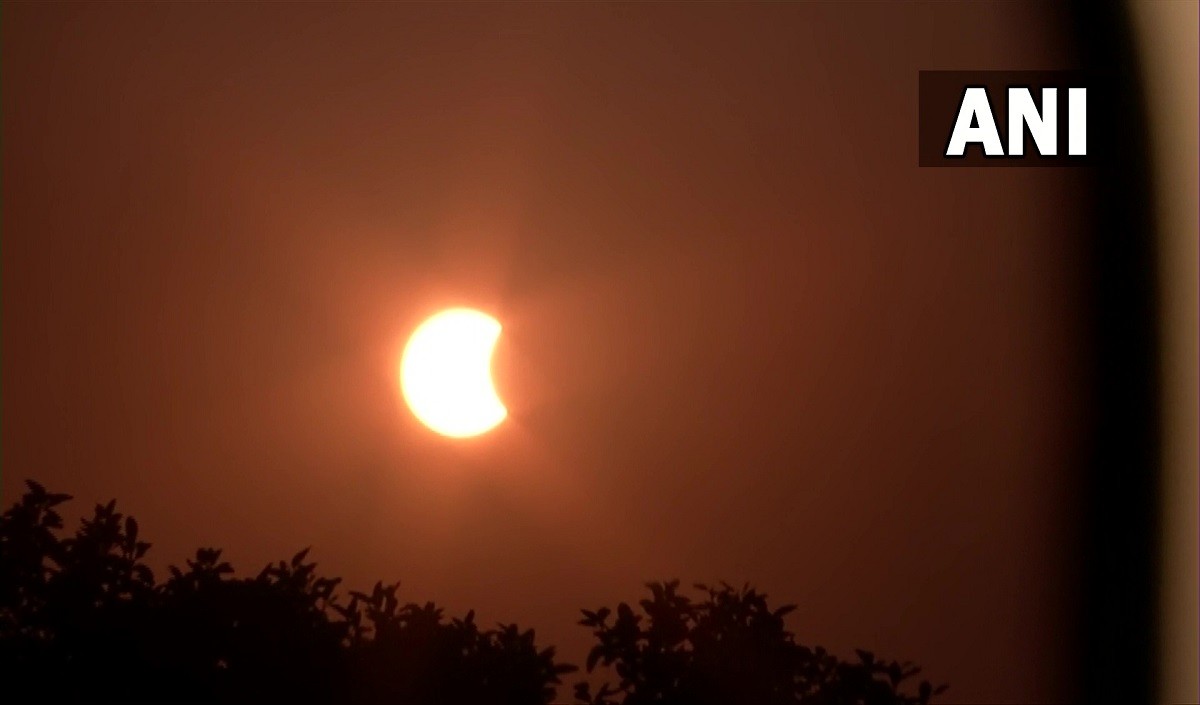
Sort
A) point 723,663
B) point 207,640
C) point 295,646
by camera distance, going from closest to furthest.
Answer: point 207,640 < point 295,646 < point 723,663

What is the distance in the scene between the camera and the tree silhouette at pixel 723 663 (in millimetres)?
4602

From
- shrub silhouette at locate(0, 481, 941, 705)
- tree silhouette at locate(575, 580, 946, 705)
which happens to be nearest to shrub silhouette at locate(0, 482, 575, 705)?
shrub silhouette at locate(0, 481, 941, 705)

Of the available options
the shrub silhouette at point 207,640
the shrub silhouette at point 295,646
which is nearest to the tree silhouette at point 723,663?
the shrub silhouette at point 295,646

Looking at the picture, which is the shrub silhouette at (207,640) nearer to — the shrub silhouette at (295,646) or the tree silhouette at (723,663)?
the shrub silhouette at (295,646)

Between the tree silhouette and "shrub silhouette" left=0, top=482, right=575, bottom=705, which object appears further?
the tree silhouette

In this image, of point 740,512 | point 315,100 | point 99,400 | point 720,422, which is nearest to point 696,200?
point 720,422

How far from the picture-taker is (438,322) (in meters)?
8.00

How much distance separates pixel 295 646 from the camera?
4.38m

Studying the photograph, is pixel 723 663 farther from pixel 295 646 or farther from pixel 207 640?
pixel 207 640

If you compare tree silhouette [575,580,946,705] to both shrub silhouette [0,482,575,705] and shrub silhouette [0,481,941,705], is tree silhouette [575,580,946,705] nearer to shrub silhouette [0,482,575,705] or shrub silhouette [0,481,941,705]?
shrub silhouette [0,481,941,705]

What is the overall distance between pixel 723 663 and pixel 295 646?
1.85 meters

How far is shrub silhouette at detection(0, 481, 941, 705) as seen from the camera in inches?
164

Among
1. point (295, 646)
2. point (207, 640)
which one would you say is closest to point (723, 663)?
point (295, 646)

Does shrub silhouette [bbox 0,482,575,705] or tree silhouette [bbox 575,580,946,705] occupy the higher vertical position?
tree silhouette [bbox 575,580,946,705]
